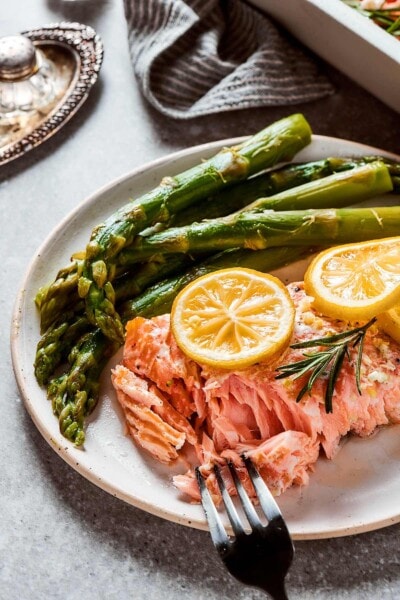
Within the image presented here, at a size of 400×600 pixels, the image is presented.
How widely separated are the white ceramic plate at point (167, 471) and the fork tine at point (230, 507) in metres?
0.09

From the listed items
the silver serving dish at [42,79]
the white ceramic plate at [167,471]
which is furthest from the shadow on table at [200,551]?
the silver serving dish at [42,79]

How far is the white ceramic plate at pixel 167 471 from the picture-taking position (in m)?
2.33

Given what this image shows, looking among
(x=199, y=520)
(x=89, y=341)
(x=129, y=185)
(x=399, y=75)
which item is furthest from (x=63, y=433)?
(x=399, y=75)

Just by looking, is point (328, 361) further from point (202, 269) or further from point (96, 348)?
point (96, 348)

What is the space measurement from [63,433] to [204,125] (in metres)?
1.90

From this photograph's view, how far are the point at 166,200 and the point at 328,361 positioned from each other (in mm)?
971

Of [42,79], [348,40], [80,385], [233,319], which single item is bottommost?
[80,385]

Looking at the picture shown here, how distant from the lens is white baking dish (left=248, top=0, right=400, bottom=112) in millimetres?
3338

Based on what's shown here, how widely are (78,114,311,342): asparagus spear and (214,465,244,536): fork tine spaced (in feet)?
2.05

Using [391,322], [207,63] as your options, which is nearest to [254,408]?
[391,322]

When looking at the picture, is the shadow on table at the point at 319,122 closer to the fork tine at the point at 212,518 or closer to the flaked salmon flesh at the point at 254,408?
the flaked salmon flesh at the point at 254,408

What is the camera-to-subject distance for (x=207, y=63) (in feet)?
12.6

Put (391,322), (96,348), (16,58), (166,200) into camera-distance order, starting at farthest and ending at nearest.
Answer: (16,58) < (166,200) < (96,348) < (391,322)

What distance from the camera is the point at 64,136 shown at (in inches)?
148
